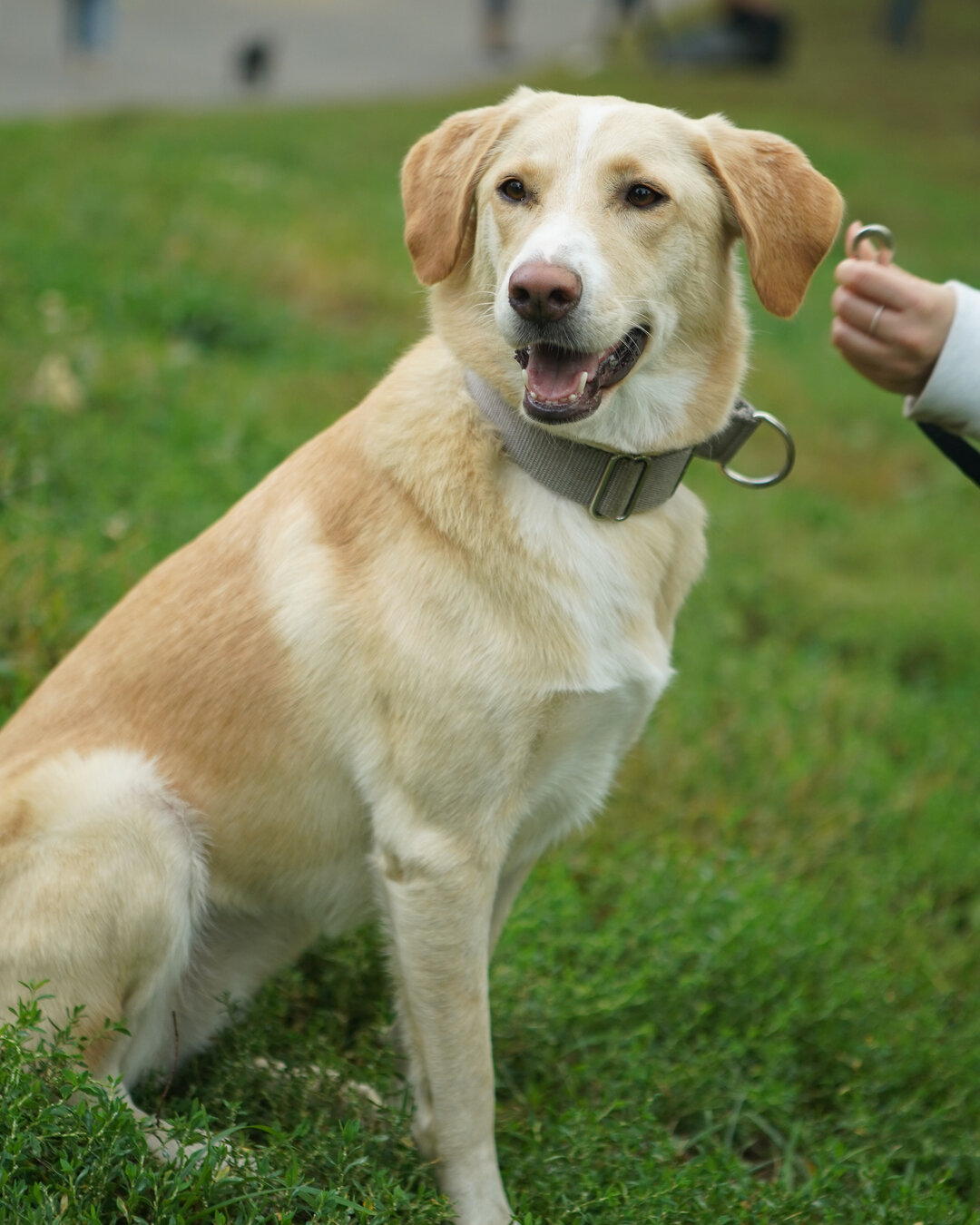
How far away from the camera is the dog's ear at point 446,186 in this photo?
2549mm

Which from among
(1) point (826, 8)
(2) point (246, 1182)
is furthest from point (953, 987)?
(1) point (826, 8)

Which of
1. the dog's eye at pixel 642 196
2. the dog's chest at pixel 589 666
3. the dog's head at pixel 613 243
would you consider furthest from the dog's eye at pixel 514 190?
the dog's chest at pixel 589 666

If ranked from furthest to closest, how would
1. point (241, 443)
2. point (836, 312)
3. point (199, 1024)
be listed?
point (241, 443), point (836, 312), point (199, 1024)

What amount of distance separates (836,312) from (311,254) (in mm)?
5243

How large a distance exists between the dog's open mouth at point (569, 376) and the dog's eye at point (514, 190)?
31 cm

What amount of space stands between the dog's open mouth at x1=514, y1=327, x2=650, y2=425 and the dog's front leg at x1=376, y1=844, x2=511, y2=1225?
84cm

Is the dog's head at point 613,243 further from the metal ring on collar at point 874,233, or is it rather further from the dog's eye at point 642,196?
the metal ring on collar at point 874,233

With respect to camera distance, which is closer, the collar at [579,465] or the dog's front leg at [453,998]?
the dog's front leg at [453,998]

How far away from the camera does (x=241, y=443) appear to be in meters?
5.04

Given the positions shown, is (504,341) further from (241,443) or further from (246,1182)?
(241,443)

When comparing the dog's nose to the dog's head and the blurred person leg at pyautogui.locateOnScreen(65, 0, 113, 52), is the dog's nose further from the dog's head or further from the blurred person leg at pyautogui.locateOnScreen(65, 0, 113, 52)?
the blurred person leg at pyautogui.locateOnScreen(65, 0, 113, 52)

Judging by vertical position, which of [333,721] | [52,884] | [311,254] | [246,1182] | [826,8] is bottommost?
[826,8]

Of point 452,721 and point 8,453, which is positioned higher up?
point 452,721

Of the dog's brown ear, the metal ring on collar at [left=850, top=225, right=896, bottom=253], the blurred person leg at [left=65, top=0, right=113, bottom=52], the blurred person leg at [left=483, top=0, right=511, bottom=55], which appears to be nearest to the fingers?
the metal ring on collar at [left=850, top=225, right=896, bottom=253]
